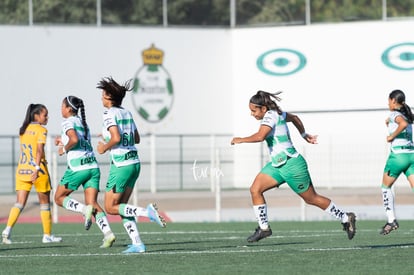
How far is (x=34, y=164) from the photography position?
674 inches

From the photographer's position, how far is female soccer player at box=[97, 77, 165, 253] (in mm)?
14219

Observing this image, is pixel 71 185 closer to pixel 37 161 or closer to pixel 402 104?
pixel 37 161

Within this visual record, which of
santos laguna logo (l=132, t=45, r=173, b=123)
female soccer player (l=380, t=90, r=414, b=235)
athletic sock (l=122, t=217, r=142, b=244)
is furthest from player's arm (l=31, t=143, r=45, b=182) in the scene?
santos laguna logo (l=132, t=45, r=173, b=123)

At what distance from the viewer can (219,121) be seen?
136ft

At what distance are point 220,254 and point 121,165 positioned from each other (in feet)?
5.24

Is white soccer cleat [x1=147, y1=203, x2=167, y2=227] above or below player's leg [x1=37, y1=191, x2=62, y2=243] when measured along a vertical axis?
above

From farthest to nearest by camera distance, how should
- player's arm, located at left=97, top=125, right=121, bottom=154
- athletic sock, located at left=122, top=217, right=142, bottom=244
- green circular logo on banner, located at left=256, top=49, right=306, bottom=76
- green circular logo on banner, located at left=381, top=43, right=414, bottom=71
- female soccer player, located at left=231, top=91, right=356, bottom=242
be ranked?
1. green circular logo on banner, located at left=256, top=49, right=306, bottom=76
2. green circular logo on banner, located at left=381, top=43, right=414, bottom=71
3. female soccer player, located at left=231, top=91, right=356, bottom=242
4. athletic sock, located at left=122, top=217, right=142, bottom=244
5. player's arm, located at left=97, top=125, right=121, bottom=154

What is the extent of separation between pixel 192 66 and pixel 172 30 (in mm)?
1467

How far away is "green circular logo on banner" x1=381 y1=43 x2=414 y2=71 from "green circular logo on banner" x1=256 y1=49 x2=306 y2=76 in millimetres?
2789

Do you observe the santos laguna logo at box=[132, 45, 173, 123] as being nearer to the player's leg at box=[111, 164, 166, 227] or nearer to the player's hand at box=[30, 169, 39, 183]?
the player's hand at box=[30, 169, 39, 183]

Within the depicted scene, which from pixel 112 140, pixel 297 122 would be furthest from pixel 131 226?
pixel 297 122

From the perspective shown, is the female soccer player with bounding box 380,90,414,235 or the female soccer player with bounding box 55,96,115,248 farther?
the female soccer player with bounding box 380,90,414,235

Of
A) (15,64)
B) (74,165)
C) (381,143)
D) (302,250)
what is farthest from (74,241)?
(15,64)

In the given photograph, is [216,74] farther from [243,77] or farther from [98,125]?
[98,125]
